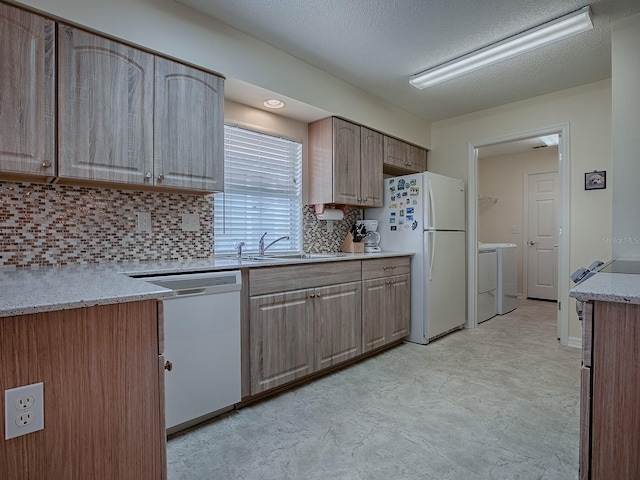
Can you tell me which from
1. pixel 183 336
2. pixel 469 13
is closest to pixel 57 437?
pixel 183 336

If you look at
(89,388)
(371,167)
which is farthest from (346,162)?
(89,388)

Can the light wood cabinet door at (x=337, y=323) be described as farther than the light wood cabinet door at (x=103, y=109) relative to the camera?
Yes

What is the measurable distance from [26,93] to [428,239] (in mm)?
3084

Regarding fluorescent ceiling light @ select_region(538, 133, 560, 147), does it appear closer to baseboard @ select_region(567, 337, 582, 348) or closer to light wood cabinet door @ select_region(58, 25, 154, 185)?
baseboard @ select_region(567, 337, 582, 348)

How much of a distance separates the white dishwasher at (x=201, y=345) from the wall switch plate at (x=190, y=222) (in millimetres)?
643

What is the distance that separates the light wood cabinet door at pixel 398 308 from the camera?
126 inches

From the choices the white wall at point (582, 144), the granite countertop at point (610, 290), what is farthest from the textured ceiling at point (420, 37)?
the granite countertop at point (610, 290)

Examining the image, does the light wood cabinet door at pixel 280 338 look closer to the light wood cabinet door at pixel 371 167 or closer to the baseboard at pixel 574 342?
the light wood cabinet door at pixel 371 167

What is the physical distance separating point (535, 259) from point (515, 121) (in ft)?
10.2

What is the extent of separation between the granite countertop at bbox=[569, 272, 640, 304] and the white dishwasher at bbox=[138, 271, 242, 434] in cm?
164

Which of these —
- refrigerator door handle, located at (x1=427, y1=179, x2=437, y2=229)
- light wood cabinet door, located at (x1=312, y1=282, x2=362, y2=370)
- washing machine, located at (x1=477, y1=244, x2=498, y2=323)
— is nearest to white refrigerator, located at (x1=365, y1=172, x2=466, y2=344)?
refrigerator door handle, located at (x1=427, y1=179, x2=437, y2=229)

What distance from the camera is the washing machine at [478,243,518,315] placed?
4621 millimetres

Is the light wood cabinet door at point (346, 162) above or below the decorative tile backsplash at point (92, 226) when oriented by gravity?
above

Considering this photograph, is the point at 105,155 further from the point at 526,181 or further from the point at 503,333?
the point at 526,181
